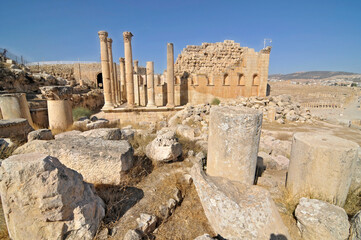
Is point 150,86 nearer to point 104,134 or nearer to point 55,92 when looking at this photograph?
point 55,92

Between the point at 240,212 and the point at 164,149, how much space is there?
2230 mm

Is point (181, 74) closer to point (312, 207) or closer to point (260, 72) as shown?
point (260, 72)

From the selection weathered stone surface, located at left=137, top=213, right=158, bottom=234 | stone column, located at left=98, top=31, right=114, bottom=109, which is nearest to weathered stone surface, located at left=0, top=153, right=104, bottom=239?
weathered stone surface, located at left=137, top=213, right=158, bottom=234

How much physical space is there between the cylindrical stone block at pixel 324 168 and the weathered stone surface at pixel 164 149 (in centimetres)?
246

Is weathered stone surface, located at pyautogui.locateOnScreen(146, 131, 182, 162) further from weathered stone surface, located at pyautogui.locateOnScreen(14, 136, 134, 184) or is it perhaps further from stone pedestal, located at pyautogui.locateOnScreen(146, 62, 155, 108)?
stone pedestal, located at pyautogui.locateOnScreen(146, 62, 155, 108)

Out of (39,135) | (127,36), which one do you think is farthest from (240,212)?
(127,36)

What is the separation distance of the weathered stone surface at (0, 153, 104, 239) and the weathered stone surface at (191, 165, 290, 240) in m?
1.59

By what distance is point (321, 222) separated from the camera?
90.8 inches

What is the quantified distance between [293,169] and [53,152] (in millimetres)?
4340

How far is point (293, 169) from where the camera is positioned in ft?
10.2

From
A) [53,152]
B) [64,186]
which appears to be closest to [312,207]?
[64,186]

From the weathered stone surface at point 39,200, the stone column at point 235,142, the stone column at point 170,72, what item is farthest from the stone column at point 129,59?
the weathered stone surface at point 39,200

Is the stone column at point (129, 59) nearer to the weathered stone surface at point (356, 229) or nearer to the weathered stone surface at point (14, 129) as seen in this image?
the weathered stone surface at point (14, 129)

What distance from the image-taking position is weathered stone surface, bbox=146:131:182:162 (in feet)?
13.2
